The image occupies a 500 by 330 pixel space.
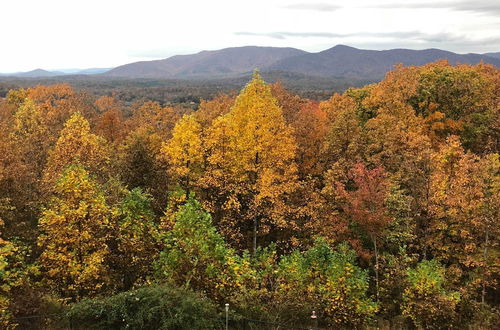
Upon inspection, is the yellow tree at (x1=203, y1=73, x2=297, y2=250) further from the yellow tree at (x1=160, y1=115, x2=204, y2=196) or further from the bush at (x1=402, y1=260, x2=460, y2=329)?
the bush at (x1=402, y1=260, x2=460, y2=329)

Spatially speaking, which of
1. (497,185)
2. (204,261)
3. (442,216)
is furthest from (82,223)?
(497,185)

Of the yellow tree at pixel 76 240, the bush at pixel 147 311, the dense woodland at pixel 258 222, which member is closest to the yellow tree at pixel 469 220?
the dense woodland at pixel 258 222

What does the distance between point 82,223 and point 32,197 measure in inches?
270

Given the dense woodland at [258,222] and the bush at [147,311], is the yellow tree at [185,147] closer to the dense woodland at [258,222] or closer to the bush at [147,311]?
the dense woodland at [258,222]

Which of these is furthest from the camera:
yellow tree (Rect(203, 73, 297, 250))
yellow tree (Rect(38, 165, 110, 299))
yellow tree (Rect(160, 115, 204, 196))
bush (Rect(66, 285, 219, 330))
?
yellow tree (Rect(160, 115, 204, 196))

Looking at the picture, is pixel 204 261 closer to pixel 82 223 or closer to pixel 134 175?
pixel 82 223

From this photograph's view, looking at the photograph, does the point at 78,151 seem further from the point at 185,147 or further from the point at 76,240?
the point at 76,240

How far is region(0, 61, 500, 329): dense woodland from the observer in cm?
1800

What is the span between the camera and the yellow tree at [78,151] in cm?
2730

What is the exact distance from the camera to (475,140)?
39.1m

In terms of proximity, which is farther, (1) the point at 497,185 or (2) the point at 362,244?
(2) the point at 362,244

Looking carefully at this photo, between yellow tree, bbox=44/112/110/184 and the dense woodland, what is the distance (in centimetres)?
11

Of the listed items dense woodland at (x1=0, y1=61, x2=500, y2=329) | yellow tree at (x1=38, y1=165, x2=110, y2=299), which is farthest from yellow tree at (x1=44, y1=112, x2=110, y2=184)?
yellow tree at (x1=38, y1=165, x2=110, y2=299)

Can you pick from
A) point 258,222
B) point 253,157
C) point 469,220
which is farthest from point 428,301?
point 258,222
